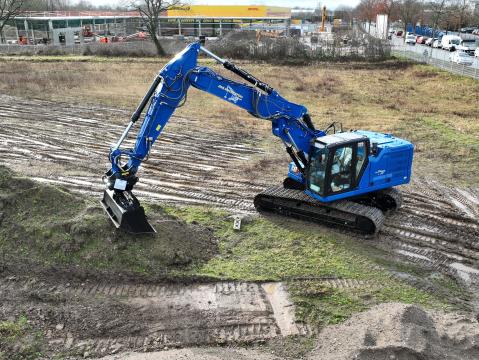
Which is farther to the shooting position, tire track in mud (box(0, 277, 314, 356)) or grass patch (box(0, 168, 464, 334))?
grass patch (box(0, 168, 464, 334))

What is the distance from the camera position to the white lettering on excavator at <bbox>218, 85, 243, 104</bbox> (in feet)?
29.0

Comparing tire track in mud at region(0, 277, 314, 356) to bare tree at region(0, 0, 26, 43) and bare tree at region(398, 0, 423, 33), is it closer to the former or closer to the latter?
bare tree at region(0, 0, 26, 43)

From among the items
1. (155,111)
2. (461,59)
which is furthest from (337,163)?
(461,59)

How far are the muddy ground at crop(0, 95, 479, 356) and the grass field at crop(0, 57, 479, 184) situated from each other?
1828 mm

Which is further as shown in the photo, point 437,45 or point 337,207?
point 437,45

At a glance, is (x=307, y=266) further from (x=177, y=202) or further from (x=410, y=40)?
(x=410, y=40)

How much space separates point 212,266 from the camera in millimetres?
8094

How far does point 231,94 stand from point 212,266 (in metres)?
3.18

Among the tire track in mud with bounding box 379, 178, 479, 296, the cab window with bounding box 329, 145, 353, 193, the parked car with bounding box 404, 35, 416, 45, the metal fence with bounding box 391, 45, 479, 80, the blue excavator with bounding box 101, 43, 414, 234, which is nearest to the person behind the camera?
the blue excavator with bounding box 101, 43, 414, 234

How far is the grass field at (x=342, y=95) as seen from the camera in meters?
15.3

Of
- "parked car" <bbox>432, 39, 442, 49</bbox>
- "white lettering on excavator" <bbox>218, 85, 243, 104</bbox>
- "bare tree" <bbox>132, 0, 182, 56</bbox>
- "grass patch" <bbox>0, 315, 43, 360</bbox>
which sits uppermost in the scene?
"bare tree" <bbox>132, 0, 182, 56</bbox>

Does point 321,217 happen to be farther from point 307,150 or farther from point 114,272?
point 114,272

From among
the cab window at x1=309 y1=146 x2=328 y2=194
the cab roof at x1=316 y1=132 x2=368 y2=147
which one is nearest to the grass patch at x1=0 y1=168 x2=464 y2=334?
the cab window at x1=309 y1=146 x2=328 y2=194

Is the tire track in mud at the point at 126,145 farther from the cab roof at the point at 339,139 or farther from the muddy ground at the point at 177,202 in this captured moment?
the cab roof at the point at 339,139
